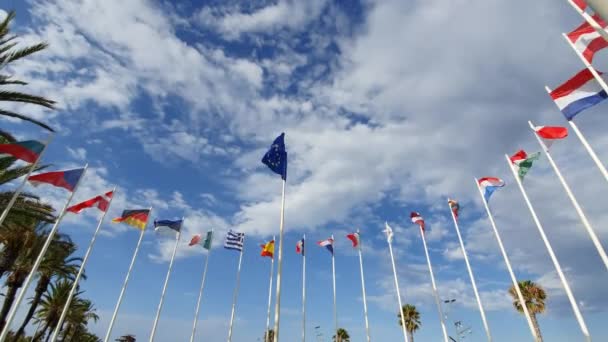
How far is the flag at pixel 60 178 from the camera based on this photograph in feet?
53.8

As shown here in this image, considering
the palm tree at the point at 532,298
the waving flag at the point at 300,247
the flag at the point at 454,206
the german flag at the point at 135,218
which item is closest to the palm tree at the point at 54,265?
the german flag at the point at 135,218

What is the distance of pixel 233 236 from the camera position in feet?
103

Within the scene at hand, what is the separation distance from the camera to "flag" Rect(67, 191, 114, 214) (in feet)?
65.5

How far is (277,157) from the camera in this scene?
1595cm

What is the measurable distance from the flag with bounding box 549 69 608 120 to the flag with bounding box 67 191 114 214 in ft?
78.2

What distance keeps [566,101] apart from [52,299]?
57132mm

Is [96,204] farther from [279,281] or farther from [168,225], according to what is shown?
[279,281]

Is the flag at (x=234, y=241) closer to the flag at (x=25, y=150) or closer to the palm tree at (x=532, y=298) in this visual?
the flag at (x=25, y=150)

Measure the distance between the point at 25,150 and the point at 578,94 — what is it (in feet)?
73.0

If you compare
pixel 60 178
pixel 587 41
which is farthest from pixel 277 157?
pixel 587 41

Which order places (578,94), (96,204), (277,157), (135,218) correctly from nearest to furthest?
(578,94) < (277,157) < (96,204) < (135,218)

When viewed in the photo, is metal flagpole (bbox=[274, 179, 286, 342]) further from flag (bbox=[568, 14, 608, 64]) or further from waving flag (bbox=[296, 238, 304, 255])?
waving flag (bbox=[296, 238, 304, 255])

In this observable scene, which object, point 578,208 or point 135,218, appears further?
point 135,218

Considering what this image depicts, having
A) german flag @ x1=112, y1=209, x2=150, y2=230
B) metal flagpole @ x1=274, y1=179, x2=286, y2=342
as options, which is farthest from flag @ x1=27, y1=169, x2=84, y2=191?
metal flagpole @ x1=274, y1=179, x2=286, y2=342
